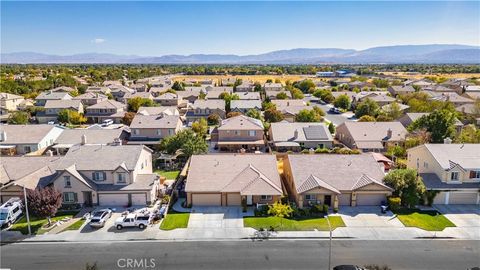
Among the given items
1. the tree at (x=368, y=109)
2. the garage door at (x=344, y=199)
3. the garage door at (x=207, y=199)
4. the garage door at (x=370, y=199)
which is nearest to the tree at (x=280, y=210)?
the garage door at (x=207, y=199)

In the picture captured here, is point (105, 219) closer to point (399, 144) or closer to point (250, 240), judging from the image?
point (250, 240)

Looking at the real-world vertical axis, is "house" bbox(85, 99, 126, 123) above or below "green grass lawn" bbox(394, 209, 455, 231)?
above

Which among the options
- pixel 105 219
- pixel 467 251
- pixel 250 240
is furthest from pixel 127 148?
pixel 467 251

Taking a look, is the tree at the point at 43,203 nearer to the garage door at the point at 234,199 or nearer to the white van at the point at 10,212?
the white van at the point at 10,212

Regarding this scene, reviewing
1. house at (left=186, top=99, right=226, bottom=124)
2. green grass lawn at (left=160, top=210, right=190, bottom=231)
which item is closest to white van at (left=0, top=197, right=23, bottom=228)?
green grass lawn at (left=160, top=210, right=190, bottom=231)

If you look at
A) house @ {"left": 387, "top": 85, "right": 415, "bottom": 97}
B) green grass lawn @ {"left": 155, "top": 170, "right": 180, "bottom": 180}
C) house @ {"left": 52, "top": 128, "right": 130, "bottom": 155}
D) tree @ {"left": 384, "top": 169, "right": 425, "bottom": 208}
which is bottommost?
green grass lawn @ {"left": 155, "top": 170, "right": 180, "bottom": 180}

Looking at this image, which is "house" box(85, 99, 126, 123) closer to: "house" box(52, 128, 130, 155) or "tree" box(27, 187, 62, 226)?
"house" box(52, 128, 130, 155)
